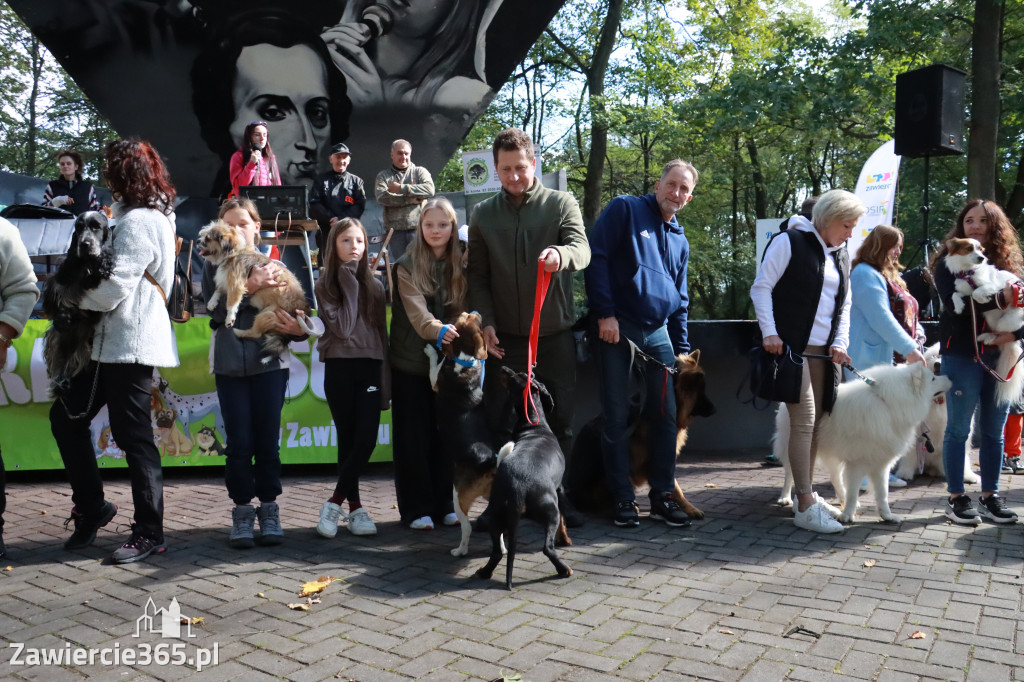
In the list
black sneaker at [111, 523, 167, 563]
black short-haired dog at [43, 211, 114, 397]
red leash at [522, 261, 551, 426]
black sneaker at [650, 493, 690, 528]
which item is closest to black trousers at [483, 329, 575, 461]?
red leash at [522, 261, 551, 426]

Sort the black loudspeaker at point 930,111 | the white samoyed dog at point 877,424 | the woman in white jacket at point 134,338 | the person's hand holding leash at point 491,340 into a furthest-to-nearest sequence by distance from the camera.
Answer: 1. the black loudspeaker at point 930,111
2. the white samoyed dog at point 877,424
3. the person's hand holding leash at point 491,340
4. the woman in white jacket at point 134,338

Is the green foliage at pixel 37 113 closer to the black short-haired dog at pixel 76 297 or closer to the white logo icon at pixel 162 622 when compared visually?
the black short-haired dog at pixel 76 297

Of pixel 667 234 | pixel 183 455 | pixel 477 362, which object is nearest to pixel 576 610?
pixel 477 362

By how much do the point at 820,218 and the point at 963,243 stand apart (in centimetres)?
98

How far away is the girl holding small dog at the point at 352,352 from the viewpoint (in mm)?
4664

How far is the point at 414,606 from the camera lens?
11.4 ft

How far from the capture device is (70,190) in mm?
10305

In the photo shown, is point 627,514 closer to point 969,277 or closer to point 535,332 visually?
point 535,332

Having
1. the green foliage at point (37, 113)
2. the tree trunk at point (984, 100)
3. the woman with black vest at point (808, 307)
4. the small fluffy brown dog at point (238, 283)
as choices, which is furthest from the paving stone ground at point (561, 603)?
the green foliage at point (37, 113)

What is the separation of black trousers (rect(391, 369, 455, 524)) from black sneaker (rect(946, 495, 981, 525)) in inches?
130

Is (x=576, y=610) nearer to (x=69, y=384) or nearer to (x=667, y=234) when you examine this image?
(x=667, y=234)

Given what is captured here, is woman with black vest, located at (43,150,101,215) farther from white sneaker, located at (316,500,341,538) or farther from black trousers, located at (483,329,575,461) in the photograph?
black trousers, located at (483,329,575,461)

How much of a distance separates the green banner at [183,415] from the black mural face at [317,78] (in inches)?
333

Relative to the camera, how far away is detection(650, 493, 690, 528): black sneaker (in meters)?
4.87
